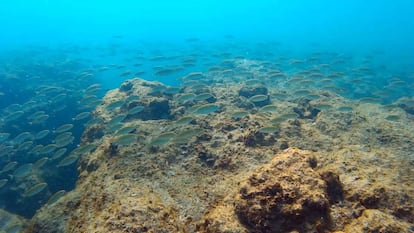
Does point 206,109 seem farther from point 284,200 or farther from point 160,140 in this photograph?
point 284,200

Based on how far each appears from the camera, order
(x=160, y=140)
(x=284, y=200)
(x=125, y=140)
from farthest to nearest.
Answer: (x=125, y=140)
(x=160, y=140)
(x=284, y=200)

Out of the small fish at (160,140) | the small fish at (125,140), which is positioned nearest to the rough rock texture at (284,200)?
the small fish at (160,140)

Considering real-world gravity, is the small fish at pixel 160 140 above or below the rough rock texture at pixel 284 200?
below

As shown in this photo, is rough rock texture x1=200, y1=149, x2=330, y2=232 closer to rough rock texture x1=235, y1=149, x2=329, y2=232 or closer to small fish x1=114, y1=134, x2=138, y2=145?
rough rock texture x1=235, y1=149, x2=329, y2=232

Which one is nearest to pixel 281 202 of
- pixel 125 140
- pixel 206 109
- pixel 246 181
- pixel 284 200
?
pixel 284 200

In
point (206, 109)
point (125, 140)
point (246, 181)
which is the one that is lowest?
point (125, 140)

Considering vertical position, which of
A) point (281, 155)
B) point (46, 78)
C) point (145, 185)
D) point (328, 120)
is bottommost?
point (46, 78)

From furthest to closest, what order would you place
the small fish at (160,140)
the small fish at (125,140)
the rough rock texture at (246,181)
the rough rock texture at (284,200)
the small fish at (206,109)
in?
the small fish at (206,109)
the small fish at (125,140)
the small fish at (160,140)
the rough rock texture at (246,181)
the rough rock texture at (284,200)

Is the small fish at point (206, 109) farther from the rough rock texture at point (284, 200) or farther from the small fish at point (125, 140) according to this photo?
the rough rock texture at point (284, 200)

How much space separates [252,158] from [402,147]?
14.4ft

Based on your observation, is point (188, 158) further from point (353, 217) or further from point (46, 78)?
point (46, 78)

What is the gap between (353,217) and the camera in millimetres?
4367

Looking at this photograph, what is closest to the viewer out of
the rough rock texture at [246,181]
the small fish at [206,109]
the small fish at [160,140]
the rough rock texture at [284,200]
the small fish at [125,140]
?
the rough rock texture at [284,200]

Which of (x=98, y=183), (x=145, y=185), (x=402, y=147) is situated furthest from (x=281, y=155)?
(x=402, y=147)
